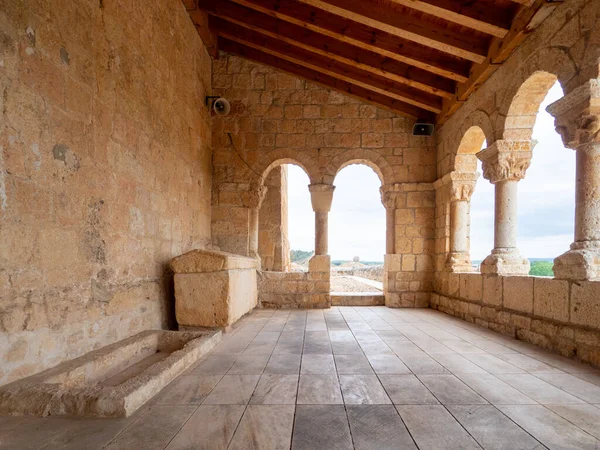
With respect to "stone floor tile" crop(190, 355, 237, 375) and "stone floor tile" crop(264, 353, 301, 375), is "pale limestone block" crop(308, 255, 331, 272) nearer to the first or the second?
"stone floor tile" crop(264, 353, 301, 375)

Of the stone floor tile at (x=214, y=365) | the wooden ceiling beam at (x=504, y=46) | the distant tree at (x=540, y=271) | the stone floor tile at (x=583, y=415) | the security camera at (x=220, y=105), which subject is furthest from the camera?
the security camera at (x=220, y=105)

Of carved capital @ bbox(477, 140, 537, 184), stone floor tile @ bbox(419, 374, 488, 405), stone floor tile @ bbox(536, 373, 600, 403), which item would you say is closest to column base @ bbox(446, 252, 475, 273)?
carved capital @ bbox(477, 140, 537, 184)

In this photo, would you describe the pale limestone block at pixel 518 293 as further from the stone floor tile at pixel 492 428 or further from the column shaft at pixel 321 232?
the column shaft at pixel 321 232

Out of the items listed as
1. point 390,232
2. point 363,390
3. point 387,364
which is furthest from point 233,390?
point 390,232

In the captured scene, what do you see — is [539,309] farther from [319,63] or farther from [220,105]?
[220,105]

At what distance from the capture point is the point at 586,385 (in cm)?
183

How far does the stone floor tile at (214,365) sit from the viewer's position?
2004mm

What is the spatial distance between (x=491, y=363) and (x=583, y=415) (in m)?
0.73

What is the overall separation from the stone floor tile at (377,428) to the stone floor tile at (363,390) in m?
0.05

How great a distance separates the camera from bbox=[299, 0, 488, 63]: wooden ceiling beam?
3264 millimetres

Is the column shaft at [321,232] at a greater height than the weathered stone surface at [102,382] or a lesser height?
greater

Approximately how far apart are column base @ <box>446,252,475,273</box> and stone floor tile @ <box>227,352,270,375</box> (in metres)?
3.16

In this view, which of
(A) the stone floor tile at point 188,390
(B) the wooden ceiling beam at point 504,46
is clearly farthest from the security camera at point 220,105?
(A) the stone floor tile at point 188,390

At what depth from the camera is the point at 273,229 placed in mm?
7297
